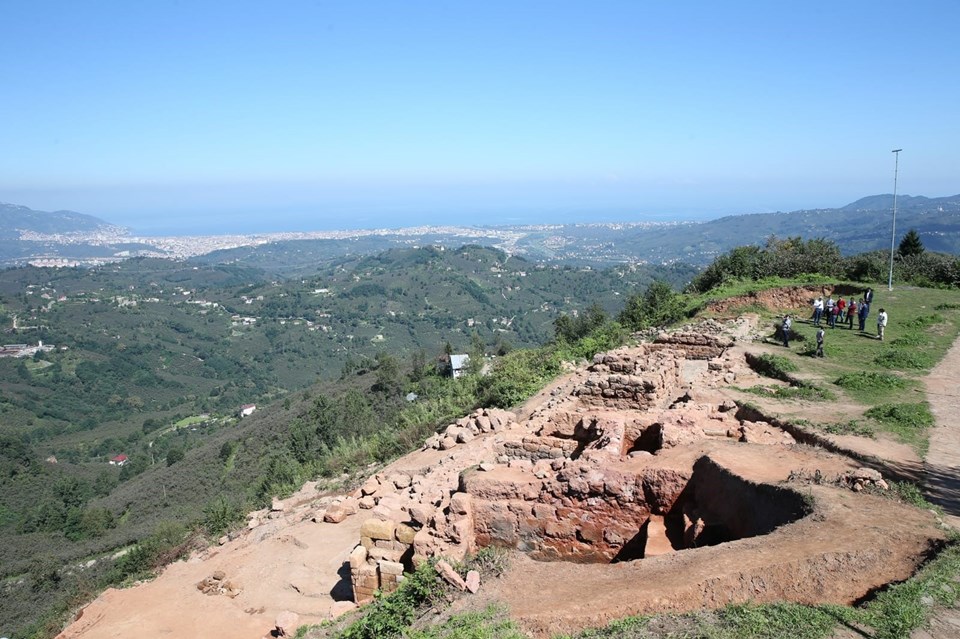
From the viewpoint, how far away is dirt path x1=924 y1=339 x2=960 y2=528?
8156 mm

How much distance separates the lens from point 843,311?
20.8m

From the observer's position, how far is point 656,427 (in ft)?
38.2

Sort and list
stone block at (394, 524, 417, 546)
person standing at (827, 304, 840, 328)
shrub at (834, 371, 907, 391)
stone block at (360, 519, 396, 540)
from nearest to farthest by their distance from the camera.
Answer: stone block at (394, 524, 417, 546) → stone block at (360, 519, 396, 540) → shrub at (834, 371, 907, 391) → person standing at (827, 304, 840, 328)

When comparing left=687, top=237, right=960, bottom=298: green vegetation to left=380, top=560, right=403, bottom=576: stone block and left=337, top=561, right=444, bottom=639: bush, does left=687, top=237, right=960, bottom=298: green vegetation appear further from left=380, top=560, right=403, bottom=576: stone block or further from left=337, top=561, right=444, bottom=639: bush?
left=337, top=561, right=444, bottom=639: bush

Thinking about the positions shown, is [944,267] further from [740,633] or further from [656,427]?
[740,633]

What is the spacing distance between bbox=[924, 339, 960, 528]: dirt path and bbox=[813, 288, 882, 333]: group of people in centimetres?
334

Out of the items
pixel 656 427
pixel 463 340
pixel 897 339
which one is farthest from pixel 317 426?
pixel 463 340

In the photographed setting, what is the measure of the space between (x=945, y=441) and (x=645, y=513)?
6.01m

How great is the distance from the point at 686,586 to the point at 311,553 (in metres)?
8.23

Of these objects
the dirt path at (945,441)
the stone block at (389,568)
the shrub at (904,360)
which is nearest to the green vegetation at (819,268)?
the shrub at (904,360)

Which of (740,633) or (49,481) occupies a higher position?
(740,633)

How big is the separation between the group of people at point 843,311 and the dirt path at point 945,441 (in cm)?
334

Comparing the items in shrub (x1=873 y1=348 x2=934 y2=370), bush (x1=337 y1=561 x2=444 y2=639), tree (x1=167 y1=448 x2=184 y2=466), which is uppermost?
shrub (x1=873 y1=348 x2=934 y2=370)

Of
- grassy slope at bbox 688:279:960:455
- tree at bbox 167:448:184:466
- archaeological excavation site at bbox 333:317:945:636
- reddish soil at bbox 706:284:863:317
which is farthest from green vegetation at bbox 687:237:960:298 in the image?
tree at bbox 167:448:184:466
